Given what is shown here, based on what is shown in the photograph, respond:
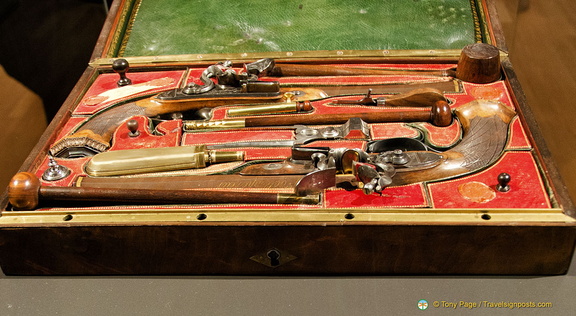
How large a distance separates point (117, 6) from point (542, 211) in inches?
120

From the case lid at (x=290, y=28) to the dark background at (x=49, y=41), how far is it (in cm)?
81

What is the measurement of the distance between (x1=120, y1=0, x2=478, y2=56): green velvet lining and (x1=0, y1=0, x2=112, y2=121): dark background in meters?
0.91

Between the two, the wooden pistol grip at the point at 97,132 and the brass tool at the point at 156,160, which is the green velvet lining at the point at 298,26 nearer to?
the wooden pistol grip at the point at 97,132

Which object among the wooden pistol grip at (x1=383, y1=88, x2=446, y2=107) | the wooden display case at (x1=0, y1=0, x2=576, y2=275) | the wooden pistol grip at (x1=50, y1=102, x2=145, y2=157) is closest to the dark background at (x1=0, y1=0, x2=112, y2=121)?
the wooden display case at (x1=0, y1=0, x2=576, y2=275)

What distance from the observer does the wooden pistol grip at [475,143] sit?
112 inches

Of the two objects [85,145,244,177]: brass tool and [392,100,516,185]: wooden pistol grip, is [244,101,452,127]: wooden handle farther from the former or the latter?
[85,145,244,177]: brass tool

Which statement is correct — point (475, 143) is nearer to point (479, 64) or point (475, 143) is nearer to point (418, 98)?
point (418, 98)

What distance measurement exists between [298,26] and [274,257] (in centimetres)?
205

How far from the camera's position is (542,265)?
263 cm

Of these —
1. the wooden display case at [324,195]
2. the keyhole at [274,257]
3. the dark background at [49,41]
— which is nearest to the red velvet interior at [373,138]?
the wooden display case at [324,195]

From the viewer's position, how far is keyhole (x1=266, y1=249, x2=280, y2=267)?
2.67 meters

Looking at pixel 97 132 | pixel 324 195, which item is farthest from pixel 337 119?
pixel 97 132
